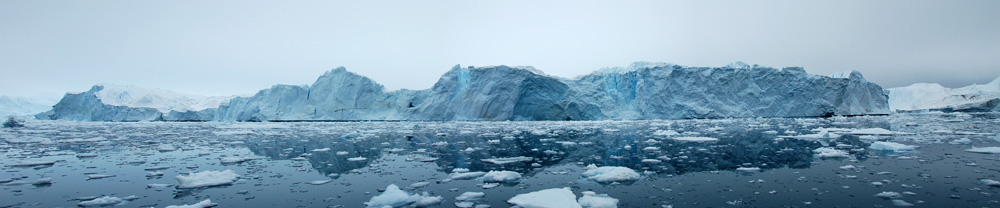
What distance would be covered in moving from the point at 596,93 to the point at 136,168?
25.2 meters

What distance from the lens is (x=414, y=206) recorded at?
3.25 m

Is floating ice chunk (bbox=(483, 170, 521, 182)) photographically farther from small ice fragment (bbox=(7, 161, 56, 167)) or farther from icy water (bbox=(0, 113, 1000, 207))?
small ice fragment (bbox=(7, 161, 56, 167))

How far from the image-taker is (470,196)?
A: 139 inches

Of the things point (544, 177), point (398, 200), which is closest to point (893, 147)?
point (544, 177)

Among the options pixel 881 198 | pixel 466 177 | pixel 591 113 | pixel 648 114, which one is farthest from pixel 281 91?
pixel 881 198

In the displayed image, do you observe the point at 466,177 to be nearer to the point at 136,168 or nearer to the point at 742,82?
the point at 136,168

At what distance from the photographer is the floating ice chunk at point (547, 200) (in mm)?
3078

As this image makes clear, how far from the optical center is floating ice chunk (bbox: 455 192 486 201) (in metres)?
3.46

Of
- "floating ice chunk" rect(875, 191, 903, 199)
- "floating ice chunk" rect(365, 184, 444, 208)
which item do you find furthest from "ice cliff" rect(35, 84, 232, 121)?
"floating ice chunk" rect(875, 191, 903, 199)

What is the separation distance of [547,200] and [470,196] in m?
0.69

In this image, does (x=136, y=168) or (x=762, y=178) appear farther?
(x=136, y=168)

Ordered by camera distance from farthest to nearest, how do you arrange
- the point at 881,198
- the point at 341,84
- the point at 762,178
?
1. the point at 341,84
2. the point at 762,178
3. the point at 881,198

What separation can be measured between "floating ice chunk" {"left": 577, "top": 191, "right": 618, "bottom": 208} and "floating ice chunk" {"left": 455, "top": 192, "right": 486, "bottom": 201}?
812 millimetres

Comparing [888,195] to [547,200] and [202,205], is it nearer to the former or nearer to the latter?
[547,200]
